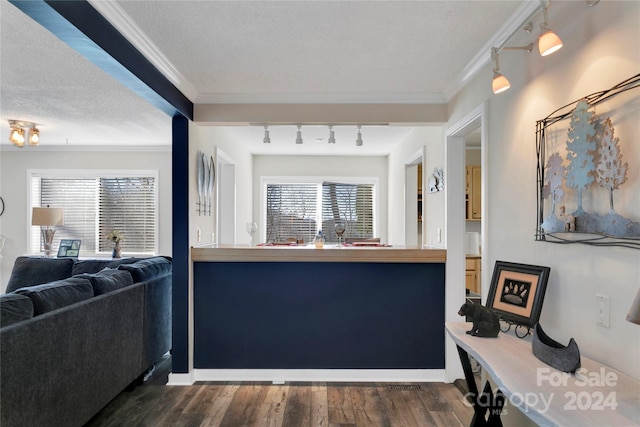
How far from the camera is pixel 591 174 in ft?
5.12

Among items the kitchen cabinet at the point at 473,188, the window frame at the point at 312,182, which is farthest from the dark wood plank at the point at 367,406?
the window frame at the point at 312,182

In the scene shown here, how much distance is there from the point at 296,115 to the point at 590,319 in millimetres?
2656

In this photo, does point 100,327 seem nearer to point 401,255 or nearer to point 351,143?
point 401,255

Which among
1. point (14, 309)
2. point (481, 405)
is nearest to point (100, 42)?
point (14, 309)

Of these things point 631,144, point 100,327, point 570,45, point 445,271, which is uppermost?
point 570,45

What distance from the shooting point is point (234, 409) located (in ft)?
9.80

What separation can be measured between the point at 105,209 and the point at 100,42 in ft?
16.3

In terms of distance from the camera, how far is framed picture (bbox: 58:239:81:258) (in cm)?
585

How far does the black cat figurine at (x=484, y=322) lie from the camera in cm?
200

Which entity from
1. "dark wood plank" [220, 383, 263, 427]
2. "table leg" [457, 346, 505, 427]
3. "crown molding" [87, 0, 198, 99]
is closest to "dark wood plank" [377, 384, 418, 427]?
"table leg" [457, 346, 505, 427]

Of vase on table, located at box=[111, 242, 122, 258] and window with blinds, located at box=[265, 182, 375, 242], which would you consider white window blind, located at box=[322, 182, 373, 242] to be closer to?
window with blinds, located at box=[265, 182, 375, 242]

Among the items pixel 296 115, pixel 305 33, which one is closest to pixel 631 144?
pixel 305 33

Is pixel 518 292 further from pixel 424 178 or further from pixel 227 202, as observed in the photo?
pixel 227 202

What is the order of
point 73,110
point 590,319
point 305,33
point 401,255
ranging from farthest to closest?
point 73,110
point 401,255
point 305,33
point 590,319
